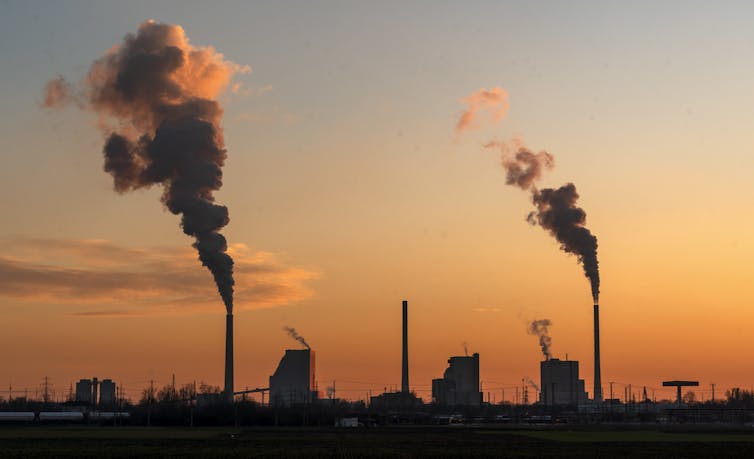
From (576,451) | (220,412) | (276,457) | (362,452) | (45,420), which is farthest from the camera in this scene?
(45,420)

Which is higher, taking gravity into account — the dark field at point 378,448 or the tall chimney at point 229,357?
the tall chimney at point 229,357

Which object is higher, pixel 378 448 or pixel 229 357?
pixel 229 357

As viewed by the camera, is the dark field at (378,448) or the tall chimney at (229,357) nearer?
the dark field at (378,448)

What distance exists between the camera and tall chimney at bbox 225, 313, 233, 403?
557 ft

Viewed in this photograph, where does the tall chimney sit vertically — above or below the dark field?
above

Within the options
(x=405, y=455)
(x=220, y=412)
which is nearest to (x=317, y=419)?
(x=220, y=412)

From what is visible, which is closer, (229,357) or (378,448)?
(378,448)

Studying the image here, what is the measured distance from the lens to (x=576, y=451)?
7775 cm

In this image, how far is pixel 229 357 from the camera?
176 m

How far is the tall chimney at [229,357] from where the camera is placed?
557 feet

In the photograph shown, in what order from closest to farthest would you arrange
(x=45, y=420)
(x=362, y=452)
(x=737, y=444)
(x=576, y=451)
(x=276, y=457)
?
(x=276, y=457) < (x=362, y=452) < (x=576, y=451) < (x=737, y=444) < (x=45, y=420)

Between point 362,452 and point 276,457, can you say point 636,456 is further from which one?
point 276,457

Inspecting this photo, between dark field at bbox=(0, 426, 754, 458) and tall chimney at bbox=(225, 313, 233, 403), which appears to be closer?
dark field at bbox=(0, 426, 754, 458)

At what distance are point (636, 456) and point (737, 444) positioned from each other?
2070 centimetres
